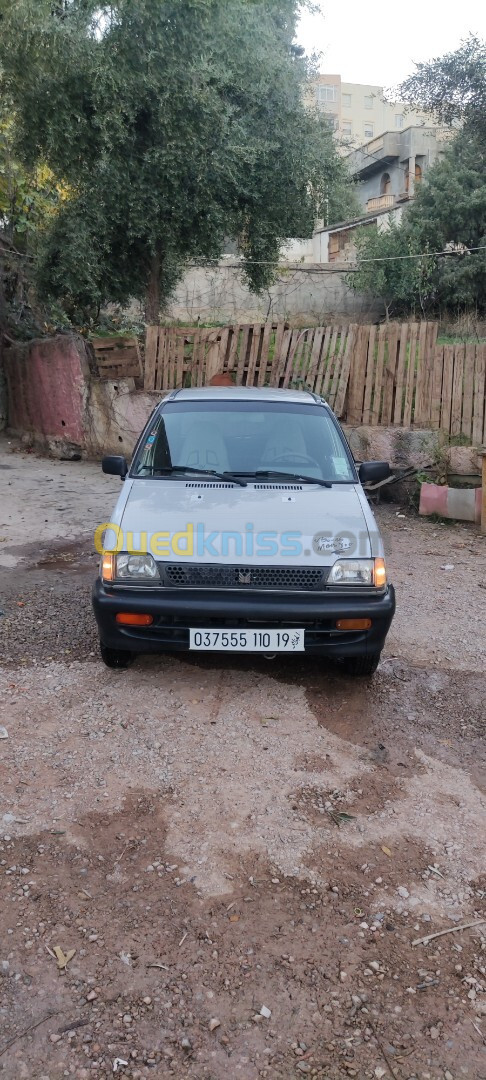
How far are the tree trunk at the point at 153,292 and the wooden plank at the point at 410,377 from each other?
603 centimetres

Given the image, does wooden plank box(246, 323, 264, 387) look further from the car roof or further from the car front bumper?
the car front bumper

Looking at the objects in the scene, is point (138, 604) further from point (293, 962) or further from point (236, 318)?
point (236, 318)

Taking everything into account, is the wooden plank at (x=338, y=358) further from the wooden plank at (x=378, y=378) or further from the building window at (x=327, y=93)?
the building window at (x=327, y=93)

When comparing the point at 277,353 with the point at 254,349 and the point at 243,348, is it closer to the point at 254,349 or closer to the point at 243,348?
the point at 254,349

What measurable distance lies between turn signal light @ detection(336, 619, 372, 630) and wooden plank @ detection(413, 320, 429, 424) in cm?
515

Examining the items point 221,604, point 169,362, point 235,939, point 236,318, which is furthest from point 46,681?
point 236,318

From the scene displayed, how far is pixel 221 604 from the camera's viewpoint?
11.4ft

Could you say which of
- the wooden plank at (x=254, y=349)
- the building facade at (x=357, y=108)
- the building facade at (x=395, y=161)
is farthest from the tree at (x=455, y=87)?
the building facade at (x=357, y=108)

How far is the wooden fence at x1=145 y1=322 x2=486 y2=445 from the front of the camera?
25.9ft

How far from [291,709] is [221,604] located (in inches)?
27.4

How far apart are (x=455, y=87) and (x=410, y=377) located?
18.1 metres

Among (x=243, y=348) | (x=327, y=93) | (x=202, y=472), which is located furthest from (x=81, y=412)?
(x=327, y=93)

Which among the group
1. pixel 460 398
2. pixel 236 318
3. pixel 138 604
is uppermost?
pixel 236 318

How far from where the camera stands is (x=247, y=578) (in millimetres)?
3518
